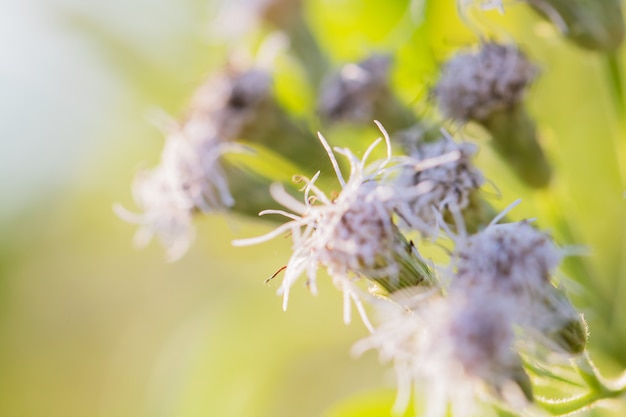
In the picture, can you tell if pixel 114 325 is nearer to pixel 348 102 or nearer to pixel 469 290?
pixel 348 102

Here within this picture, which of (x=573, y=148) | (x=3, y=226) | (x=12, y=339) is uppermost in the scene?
(x=3, y=226)

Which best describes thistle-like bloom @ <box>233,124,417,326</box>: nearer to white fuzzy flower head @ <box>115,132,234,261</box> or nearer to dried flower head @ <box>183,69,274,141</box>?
white fuzzy flower head @ <box>115,132,234,261</box>

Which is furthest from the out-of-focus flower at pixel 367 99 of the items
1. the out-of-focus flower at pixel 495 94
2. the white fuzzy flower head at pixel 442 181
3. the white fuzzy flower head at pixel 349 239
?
the white fuzzy flower head at pixel 349 239

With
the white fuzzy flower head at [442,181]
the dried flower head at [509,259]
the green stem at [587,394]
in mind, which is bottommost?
the green stem at [587,394]

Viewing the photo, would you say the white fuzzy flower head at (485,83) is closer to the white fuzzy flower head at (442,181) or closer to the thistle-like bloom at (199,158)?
the white fuzzy flower head at (442,181)

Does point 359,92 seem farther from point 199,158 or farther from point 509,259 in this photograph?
point 509,259

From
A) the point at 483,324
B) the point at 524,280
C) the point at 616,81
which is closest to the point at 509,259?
the point at 524,280

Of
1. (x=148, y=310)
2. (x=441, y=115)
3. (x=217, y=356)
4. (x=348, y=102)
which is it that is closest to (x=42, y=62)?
(x=148, y=310)
